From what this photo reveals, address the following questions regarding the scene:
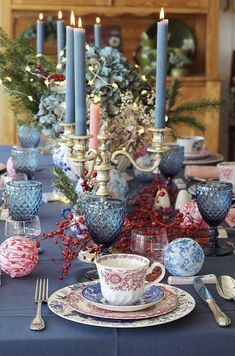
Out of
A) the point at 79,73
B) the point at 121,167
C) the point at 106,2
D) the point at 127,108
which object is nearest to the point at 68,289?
the point at 79,73

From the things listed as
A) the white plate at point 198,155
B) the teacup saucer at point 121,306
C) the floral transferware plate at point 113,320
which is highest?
the white plate at point 198,155

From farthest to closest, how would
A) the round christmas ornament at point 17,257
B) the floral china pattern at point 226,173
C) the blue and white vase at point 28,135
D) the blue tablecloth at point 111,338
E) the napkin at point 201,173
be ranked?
the blue and white vase at point 28,135 < the napkin at point 201,173 < the floral china pattern at point 226,173 < the round christmas ornament at point 17,257 < the blue tablecloth at point 111,338

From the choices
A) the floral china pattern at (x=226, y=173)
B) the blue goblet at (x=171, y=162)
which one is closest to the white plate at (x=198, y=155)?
the blue goblet at (x=171, y=162)

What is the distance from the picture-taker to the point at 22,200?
1.80m

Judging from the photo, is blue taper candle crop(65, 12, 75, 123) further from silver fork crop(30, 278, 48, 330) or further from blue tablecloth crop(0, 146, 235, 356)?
blue tablecloth crop(0, 146, 235, 356)

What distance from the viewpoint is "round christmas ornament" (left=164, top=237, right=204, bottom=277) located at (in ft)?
5.01

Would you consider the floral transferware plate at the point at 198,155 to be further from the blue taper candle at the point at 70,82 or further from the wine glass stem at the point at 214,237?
the blue taper candle at the point at 70,82

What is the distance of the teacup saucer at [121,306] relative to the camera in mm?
1290

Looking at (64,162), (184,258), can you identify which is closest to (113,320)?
(184,258)

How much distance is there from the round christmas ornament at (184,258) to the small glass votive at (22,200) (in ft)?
1.32

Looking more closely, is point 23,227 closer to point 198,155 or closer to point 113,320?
point 113,320

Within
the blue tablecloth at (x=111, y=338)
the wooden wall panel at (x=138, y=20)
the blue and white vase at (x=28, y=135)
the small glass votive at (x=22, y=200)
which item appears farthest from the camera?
the wooden wall panel at (x=138, y=20)

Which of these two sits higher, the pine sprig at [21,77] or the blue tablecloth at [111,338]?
the pine sprig at [21,77]

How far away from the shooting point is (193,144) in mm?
2955
